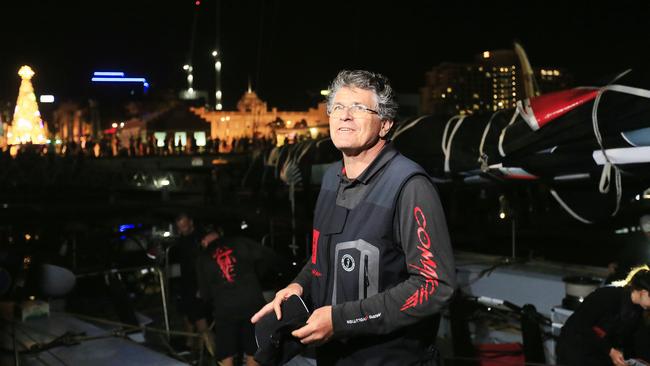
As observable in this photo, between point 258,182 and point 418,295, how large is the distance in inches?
438

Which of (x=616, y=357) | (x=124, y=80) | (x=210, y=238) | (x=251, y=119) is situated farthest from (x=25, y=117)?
(x=616, y=357)

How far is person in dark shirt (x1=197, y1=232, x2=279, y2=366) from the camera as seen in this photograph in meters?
6.48

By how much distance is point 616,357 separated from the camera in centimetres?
A: 473

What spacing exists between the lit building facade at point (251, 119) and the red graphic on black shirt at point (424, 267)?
186 ft

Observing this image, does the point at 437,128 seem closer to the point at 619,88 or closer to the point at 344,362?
the point at 619,88

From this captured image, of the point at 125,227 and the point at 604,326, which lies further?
the point at 125,227

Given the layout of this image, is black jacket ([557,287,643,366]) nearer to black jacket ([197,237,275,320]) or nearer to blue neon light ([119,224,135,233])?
black jacket ([197,237,275,320])

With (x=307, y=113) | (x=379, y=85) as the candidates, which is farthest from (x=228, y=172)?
(x=307, y=113)

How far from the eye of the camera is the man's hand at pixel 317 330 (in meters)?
1.91

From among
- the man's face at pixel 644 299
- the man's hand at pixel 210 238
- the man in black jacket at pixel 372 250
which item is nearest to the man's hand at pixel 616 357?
the man's face at pixel 644 299

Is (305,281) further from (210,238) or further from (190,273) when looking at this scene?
(190,273)

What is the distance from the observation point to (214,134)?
2564 inches

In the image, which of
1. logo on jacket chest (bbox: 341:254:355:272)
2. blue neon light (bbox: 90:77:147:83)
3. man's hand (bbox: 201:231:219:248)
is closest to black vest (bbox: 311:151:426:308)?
logo on jacket chest (bbox: 341:254:355:272)

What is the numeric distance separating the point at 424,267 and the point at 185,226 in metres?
6.48
